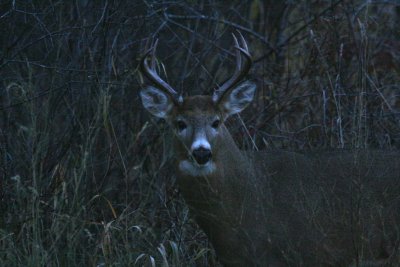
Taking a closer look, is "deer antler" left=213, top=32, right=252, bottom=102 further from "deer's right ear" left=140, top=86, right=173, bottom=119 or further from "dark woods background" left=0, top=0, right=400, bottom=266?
"dark woods background" left=0, top=0, right=400, bottom=266

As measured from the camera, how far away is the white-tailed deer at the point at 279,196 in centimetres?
530

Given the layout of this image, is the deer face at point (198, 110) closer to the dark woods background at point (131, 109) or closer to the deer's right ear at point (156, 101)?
the deer's right ear at point (156, 101)

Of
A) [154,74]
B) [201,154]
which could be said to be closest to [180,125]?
[154,74]

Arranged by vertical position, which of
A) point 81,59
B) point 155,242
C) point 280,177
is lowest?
point 155,242

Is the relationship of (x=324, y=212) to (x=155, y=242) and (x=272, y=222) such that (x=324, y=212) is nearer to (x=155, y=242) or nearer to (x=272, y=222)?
(x=272, y=222)

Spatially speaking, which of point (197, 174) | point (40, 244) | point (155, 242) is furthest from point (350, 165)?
point (40, 244)

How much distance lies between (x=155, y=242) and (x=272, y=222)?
983 millimetres

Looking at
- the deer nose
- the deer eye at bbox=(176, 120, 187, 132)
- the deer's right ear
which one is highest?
the deer's right ear

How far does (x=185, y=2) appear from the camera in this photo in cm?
752

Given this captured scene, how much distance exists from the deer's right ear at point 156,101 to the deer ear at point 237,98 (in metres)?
0.36

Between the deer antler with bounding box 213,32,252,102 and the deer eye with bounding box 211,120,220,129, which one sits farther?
the deer eye with bounding box 211,120,220,129

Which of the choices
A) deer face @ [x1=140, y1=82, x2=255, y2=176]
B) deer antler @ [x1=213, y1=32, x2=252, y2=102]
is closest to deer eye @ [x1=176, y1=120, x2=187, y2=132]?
deer face @ [x1=140, y1=82, x2=255, y2=176]

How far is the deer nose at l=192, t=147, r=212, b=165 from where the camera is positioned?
526 cm

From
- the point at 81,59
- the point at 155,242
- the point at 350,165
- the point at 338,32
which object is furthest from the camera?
the point at 338,32
